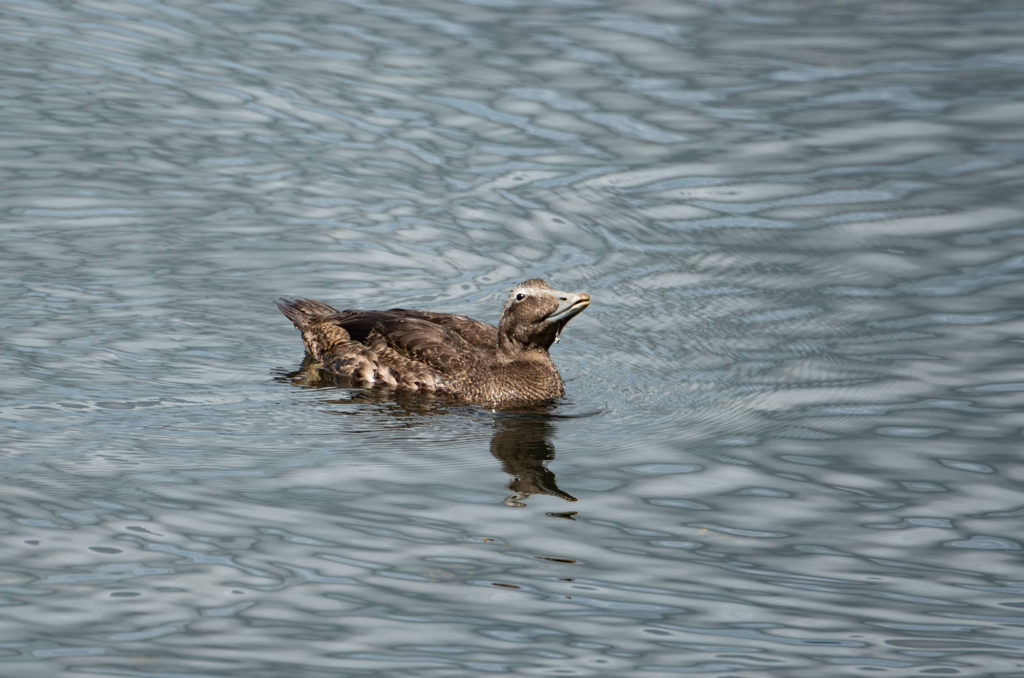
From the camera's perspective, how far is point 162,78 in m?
21.5

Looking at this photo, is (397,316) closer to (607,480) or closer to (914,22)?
(607,480)

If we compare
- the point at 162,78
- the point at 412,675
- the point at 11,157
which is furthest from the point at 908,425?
the point at 162,78

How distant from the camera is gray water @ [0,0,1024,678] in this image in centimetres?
902

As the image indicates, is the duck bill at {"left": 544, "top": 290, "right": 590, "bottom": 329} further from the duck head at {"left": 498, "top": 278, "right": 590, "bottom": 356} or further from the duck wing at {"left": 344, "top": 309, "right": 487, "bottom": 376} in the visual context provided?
the duck wing at {"left": 344, "top": 309, "right": 487, "bottom": 376}

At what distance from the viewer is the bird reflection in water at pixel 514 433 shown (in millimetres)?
11234

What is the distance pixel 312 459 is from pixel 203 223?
6.12 m

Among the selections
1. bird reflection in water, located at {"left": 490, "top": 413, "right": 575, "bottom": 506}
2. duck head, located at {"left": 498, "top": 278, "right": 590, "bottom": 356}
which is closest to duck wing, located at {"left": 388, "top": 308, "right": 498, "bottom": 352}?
duck head, located at {"left": 498, "top": 278, "right": 590, "bottom": 356}

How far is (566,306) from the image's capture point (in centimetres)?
1318

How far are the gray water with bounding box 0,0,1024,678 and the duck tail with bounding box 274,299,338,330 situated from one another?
0.87 ft

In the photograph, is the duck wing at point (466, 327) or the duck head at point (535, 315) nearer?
the duck head at point (535, 315)

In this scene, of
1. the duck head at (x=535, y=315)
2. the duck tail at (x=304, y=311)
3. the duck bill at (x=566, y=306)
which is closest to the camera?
the duck bill at (x=566, y=306)

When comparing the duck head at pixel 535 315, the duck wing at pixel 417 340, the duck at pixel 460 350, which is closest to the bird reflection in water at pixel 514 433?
the duck at pixel 460 350

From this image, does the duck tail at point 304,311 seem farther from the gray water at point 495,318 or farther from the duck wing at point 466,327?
the duck wing at point 466,327

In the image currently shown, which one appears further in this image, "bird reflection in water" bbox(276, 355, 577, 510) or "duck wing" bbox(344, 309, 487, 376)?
"duck wing" bbox(344, 309, 487, 376)
